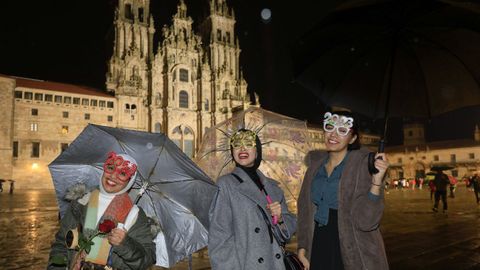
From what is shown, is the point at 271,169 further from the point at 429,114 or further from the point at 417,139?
the point at 417,139

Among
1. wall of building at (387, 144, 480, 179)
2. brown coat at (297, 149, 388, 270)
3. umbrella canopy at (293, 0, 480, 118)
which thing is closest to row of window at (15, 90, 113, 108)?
umbrella canopy at (293, 0, 480, 118)

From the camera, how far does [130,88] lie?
139 ft

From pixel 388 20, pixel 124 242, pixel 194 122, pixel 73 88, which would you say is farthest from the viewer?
pixel 194 122

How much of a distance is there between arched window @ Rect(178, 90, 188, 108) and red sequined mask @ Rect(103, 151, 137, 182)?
46.0 meters

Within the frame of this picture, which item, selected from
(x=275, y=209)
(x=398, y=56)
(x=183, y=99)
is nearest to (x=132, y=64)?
(x=183, y=99)

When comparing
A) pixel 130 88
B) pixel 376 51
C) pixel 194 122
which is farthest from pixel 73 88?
pixel 376 51

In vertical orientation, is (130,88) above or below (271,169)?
above

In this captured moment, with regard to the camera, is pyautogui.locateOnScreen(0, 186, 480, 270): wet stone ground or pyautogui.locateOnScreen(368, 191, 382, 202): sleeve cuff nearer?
pyautogui.locateOnScreen(368, 191, 382, 202): sleeve cuff

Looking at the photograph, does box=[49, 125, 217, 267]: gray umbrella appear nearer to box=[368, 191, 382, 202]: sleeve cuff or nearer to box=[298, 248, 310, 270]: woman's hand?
box=[298, 248, 310, 270]: woman's hand

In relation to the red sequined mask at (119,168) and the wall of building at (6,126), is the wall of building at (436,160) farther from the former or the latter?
the red sequined mask at (119,168)

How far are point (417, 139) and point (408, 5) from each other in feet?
270

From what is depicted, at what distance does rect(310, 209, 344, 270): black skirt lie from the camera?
2754mm

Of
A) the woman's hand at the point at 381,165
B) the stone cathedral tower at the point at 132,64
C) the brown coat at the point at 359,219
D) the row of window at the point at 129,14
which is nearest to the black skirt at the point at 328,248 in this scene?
the brown coat at the point at 359,219

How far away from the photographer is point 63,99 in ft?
127
